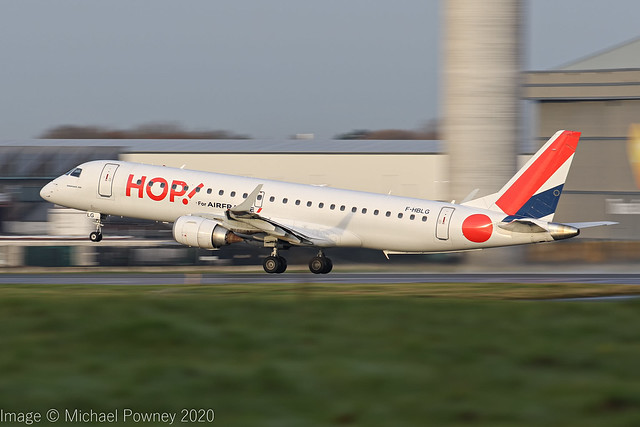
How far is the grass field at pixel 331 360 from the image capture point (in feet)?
40.7

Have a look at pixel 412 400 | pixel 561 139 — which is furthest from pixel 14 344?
pixel 561 139

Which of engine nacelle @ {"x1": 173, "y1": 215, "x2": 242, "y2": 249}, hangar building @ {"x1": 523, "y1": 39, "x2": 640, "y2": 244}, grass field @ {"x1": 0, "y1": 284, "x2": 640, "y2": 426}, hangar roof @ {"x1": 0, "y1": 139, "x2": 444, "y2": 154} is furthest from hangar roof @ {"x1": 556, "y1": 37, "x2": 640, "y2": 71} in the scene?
grass field @ {"x1": 0, "y1": 284, "x2": 640, "y2": 426}

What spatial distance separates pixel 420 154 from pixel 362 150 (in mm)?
4690

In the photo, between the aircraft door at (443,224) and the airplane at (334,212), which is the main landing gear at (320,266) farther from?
the aircraft door at (443,224)

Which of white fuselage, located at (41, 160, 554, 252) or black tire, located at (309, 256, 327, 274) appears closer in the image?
white fuselage, located at (41, 160, 554, 252)

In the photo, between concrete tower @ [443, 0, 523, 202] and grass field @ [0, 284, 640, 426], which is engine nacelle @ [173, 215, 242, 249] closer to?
concrete tower @ [443, 0, 523, 202]

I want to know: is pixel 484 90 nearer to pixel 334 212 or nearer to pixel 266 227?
pixel 334 212

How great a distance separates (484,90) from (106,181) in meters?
19.5

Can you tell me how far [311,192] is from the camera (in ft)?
129

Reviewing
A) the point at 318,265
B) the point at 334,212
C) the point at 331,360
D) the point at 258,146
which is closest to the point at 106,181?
the point at 318,265

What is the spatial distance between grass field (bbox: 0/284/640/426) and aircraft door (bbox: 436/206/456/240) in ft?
56.1

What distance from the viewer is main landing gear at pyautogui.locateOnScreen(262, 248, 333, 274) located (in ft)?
129

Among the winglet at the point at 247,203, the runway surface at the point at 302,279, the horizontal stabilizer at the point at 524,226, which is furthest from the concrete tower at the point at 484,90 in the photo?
the winglet at the point at 247,203

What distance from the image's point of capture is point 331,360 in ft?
48.5
